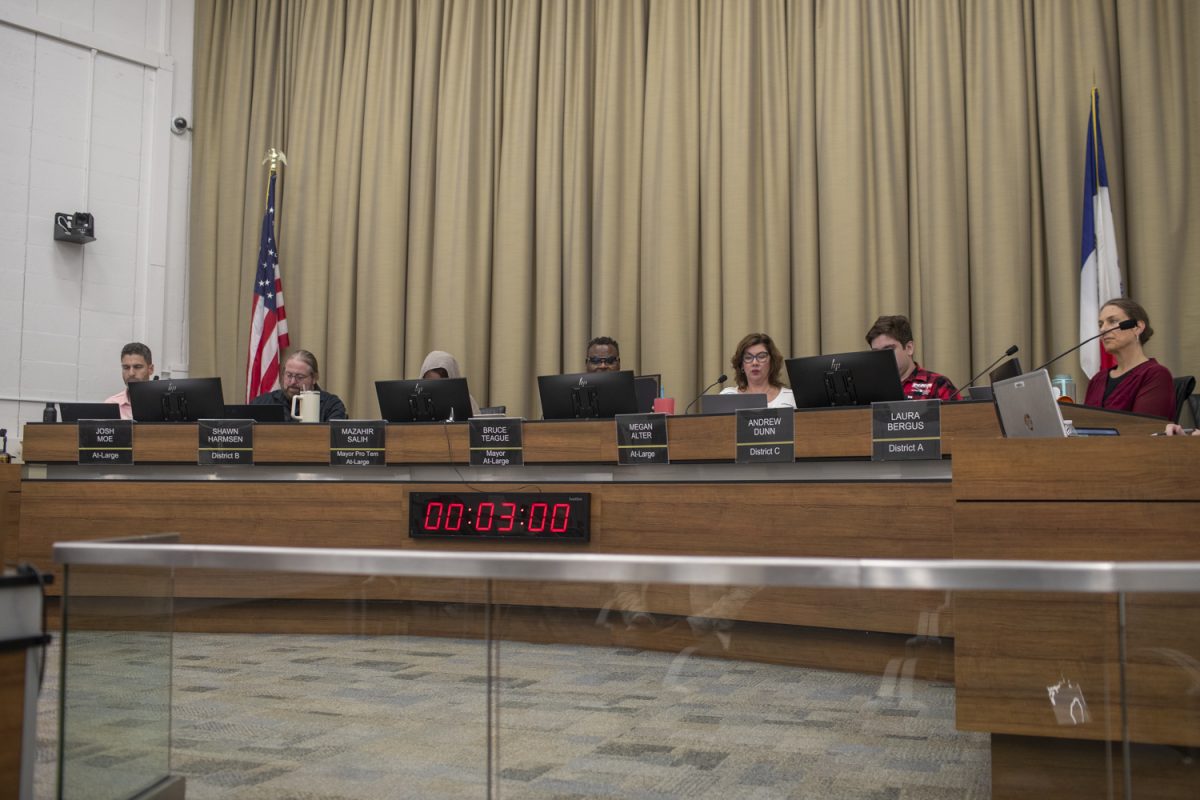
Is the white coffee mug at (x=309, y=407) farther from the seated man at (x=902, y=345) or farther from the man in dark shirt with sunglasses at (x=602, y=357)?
the seated man at (x=902, y=345)

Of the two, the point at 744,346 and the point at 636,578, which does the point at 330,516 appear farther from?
the point at 636,578

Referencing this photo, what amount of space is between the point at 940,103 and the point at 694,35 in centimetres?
141

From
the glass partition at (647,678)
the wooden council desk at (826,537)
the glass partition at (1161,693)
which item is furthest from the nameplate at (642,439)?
the glass partition at (1161,693)

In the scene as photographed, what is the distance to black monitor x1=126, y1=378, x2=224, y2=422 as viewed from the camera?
396 centimetres

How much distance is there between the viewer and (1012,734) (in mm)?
1538

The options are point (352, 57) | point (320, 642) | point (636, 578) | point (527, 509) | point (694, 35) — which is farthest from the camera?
point (352, 57)

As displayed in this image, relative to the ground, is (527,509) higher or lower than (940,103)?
lower

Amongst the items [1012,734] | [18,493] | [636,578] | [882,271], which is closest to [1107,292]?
[882,271]

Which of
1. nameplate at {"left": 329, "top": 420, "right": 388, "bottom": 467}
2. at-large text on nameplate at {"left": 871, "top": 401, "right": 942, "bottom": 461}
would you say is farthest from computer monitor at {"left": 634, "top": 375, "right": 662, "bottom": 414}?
at-large text on nameplate at {"left": 871, "top": 401, "right": 942, "bottom": 461}

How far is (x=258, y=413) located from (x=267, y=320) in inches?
94.3

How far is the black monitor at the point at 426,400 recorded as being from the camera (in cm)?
374

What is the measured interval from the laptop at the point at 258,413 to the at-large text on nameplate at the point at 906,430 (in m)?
2.25

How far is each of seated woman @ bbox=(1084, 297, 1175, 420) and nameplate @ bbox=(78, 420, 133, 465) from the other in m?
3.56

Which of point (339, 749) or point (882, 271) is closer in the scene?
point (339, 749)
